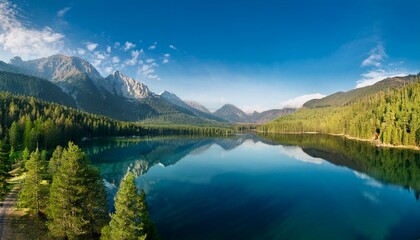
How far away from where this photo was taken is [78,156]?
35.2m

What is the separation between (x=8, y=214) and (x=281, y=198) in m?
53.2

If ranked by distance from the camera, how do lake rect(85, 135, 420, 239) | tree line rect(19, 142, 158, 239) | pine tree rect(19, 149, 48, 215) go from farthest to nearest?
lake rect(85, 135, 420, 239), pine tree rect(19, 149, 48, 215), tree line rect(19, 142, 158, 239)

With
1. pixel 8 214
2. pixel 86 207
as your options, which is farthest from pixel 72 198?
pixel 8 214

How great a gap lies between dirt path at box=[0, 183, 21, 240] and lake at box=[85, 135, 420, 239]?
18.0 meters

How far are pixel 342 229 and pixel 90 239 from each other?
127 feet

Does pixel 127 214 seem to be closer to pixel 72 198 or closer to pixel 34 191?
pixel 72 198

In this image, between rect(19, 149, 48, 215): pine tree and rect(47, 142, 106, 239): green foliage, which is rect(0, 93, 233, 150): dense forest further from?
rect(47, 142, 106, 239): green foliage

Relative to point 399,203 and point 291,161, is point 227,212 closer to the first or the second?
point 399,203

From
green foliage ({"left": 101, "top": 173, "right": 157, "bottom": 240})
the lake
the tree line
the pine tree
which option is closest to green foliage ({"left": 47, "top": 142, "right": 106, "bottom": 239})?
the tree line

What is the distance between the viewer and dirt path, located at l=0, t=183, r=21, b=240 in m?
36.2

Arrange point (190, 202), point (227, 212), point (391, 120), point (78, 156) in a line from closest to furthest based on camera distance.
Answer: point (78, 156), point (227, 212), point (190, 202), point (391, 120)

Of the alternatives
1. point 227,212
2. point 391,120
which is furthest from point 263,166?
point 391,120

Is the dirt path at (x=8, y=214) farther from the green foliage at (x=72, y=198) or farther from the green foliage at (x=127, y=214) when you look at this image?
the green foliage at (x=127, y=214)

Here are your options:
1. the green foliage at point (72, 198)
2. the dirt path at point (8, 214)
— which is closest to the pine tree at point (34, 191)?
the dirt path at point (8, 214)
